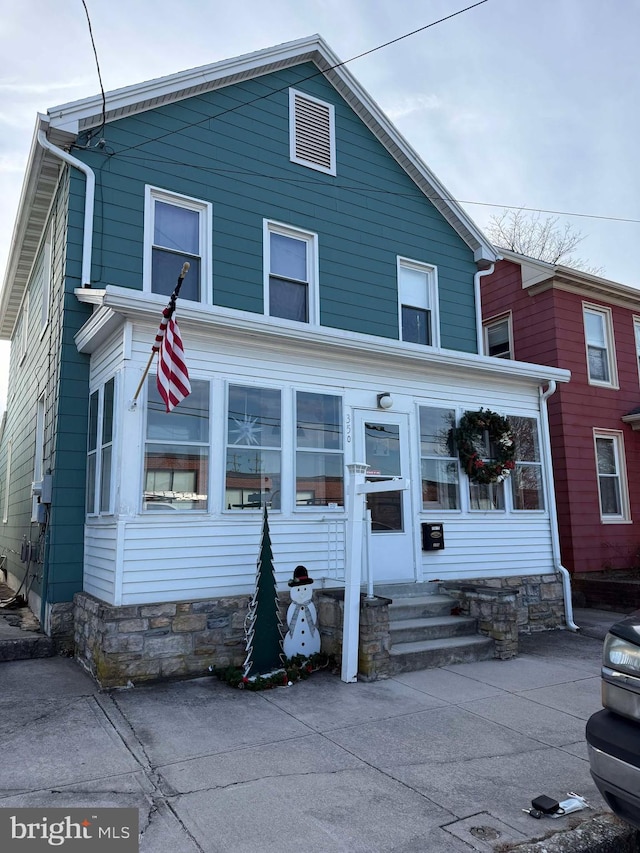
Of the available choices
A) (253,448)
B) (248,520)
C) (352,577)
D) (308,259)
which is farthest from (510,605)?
(308,259)

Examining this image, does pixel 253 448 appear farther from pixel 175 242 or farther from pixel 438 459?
pixel 175 242

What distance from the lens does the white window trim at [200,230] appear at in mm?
7762

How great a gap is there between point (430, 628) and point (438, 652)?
0.36 m

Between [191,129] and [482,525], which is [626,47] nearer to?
[191,129]

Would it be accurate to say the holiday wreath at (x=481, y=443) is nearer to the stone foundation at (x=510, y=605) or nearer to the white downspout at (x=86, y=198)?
the stone foundation at (x=510, y=605)

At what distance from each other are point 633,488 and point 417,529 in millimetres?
6557

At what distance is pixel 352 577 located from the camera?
19.4ft

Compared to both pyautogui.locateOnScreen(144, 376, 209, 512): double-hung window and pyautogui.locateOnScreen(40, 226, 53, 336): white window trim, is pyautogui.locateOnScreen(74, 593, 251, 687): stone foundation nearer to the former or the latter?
pyautogui.locateOnScreen(144, 376, 209, 512): double-hung window

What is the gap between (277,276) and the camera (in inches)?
345

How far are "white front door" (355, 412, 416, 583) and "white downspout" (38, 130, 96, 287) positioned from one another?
353 cm

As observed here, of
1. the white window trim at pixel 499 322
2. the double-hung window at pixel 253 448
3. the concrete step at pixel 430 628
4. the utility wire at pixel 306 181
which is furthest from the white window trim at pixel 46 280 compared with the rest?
the white window trim at pixel 499 322

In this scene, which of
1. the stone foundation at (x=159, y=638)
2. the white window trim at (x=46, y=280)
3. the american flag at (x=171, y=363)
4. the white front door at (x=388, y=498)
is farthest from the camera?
the white window trim at (x=46, y=280)

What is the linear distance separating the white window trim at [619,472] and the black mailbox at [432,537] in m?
5.27

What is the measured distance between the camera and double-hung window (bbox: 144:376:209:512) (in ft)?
20.0
